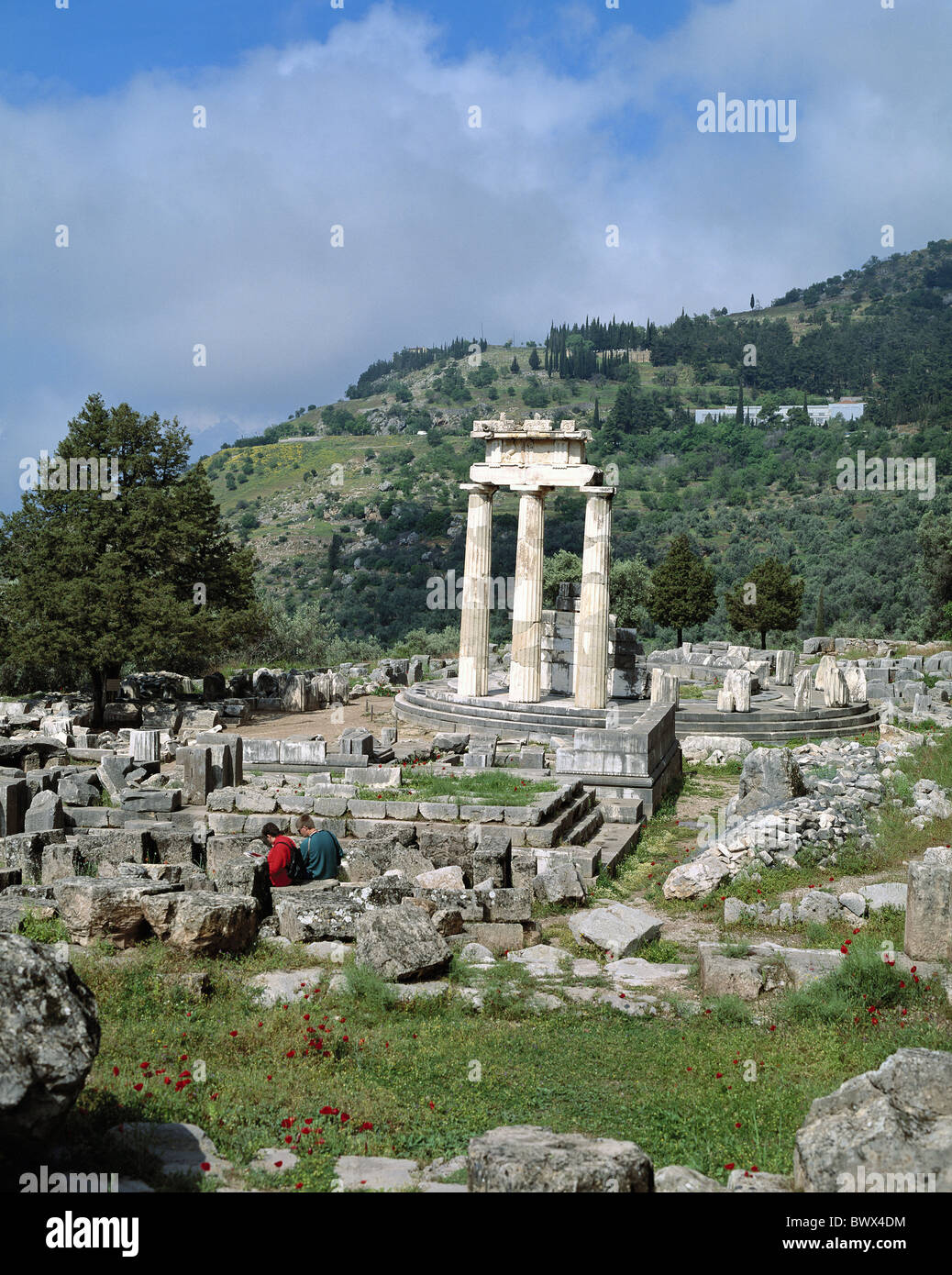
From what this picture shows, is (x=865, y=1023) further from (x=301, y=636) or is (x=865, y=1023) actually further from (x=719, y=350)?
(x=719, y=350)

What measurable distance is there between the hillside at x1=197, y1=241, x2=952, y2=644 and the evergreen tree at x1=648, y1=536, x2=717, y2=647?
13.2 m

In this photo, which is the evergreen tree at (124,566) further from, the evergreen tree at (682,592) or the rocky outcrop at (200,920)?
the evergreen tree at (682,592)

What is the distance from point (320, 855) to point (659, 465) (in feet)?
389

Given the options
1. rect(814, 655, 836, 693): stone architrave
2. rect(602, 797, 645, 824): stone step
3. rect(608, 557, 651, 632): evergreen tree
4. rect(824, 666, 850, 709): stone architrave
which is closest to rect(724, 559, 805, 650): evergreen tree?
rect(608, 557, 651, 632): evergreen tree

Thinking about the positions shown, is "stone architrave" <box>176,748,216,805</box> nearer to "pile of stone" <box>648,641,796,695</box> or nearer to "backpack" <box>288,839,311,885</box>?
"backpack" <box>288,839,311,885</box>

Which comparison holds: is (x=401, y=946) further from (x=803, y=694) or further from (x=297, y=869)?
(x=803, y=694)

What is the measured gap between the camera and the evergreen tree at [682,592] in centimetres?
5419

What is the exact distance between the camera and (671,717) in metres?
25.9

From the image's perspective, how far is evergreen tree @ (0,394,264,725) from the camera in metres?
30.6

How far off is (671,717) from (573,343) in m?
182

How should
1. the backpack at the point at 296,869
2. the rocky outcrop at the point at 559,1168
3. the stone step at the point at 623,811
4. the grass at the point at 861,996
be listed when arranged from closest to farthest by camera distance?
1. the rocky outcrop at the point at 559,1168
2. the grass at the point at 861,996
3. the backpack at the point at 296,869
4. the stone step at the point at 623,811

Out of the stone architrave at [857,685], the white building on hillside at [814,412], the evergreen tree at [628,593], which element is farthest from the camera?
the white building on hillside at [814,412]

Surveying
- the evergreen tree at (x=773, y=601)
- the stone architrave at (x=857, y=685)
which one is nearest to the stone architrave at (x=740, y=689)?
the stone architrave at (x=857, y=685)

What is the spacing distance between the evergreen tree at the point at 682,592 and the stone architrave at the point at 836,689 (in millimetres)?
21091
